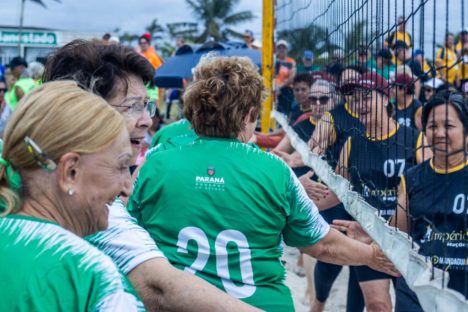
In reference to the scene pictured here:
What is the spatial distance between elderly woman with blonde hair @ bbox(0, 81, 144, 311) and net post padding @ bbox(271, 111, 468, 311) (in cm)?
95

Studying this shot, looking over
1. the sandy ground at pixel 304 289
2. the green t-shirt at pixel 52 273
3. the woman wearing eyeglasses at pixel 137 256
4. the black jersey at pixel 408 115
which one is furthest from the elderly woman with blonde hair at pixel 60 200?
the sandy ground at pixel 304 289

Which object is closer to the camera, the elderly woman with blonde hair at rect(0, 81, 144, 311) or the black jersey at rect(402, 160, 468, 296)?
the elderly woman with blonde hair at rect(0, 81, 144, 311)

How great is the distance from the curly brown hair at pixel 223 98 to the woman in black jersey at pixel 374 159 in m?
1.26

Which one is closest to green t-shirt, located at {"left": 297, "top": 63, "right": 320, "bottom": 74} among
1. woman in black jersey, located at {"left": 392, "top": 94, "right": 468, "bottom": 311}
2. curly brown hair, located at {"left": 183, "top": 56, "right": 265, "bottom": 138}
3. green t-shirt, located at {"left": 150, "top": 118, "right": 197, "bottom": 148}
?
green t-shirt, located at {"left": 150, "top": 118, "right": 197, "bottom": 148}

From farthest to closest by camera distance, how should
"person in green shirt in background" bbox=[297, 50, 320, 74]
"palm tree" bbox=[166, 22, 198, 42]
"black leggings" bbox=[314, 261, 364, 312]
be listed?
"palm tree" bbox=[166, 22, 198, 42] → "person in green shirt in background" bbox=[297, 50, 320, 74] → "black leggings" bbox=[314, 261, 364, 312]

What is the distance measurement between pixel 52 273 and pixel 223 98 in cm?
156

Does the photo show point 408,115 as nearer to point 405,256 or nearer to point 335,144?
point 335,144

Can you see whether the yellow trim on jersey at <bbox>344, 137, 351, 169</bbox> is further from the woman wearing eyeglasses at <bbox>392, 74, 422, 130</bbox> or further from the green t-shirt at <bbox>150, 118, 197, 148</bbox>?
the green t-shirt at <bbox>150, 118, 197, 148</bbox>

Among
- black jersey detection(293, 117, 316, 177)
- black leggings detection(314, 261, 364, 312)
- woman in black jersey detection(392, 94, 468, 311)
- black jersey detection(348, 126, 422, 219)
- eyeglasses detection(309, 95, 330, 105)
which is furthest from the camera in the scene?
black jersey detection(293, 117, 316, 177)

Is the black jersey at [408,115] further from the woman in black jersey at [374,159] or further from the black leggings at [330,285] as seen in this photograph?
the black leggings at [330,285]

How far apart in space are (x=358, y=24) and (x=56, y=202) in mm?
2925

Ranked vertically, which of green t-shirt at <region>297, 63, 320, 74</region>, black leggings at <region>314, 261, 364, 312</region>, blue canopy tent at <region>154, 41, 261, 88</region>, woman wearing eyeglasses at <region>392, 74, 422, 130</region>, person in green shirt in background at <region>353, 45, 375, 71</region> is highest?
blue canopy tent at <region>154, 41, 261, 88</region>

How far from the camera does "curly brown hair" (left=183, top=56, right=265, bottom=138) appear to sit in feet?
9.55

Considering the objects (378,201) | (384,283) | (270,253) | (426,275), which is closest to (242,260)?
(270,253)
